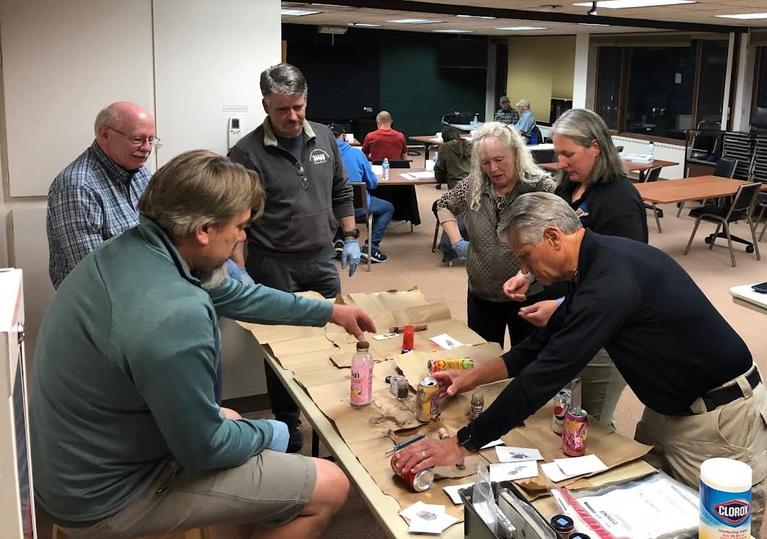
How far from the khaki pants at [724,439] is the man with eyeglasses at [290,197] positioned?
163cm

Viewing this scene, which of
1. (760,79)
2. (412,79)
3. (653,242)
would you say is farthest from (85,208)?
(412,79)

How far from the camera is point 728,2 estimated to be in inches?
255

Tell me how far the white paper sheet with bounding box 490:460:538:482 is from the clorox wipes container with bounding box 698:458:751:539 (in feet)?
1.65

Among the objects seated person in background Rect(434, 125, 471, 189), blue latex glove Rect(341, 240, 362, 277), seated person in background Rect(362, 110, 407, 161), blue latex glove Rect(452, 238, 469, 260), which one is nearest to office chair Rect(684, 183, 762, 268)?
seated person in background Rect(434, 125, 471, 189)

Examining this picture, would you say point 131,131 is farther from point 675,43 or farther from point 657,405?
point 675,43

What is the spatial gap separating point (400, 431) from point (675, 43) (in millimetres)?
11258

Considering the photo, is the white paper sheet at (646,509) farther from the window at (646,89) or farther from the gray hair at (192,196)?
the window at (646,89)

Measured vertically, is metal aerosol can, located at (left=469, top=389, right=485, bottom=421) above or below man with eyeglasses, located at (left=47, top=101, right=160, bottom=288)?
below

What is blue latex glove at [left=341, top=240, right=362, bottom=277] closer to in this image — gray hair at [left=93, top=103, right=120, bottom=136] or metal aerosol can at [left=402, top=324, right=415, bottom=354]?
metal aerosol can at [left=402, top=324, right=415, bottom=354]

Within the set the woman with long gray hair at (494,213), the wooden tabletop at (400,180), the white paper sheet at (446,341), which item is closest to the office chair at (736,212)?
the wooden tabletop at (400,180)

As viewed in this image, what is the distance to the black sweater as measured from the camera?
176 cm

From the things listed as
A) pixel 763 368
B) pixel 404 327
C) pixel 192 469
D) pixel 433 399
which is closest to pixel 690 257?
pixel 763 368

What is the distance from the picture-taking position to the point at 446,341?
2592 mm

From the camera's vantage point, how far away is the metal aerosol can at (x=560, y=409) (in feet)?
6.46
